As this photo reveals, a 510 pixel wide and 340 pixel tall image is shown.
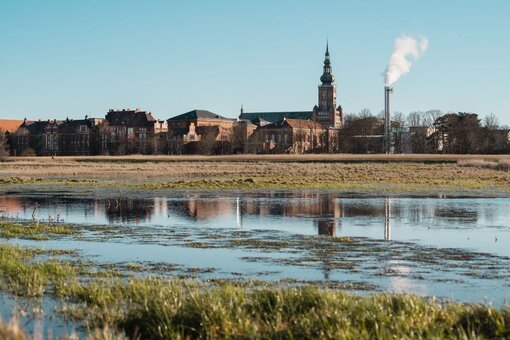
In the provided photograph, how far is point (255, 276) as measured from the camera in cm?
1667

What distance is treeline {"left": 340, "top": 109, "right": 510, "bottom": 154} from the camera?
444 feet

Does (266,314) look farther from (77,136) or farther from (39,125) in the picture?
(39,125)

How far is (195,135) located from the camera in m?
180

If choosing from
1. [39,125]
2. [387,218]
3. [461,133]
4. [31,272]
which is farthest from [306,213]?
[39,125]

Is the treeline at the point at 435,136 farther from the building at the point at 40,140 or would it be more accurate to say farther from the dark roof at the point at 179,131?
the building at the point at 40,140

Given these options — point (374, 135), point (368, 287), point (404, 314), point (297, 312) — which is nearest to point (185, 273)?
point (368, 287)

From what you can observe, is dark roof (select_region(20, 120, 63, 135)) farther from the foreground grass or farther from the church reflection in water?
the foreground grass

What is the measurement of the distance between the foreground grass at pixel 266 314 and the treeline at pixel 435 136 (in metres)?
122

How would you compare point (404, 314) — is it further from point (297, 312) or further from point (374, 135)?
point (374, 135)

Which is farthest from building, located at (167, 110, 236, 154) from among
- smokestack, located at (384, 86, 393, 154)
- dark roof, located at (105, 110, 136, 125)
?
smokestack, located at (384, 86, 393, 154)

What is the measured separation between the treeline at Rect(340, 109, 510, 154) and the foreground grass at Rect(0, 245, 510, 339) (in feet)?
401

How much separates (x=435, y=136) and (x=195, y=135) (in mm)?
58129

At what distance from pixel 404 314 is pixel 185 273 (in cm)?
673

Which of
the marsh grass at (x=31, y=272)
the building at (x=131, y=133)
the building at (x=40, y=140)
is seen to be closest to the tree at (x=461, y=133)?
the building at (x=131, y=133)
